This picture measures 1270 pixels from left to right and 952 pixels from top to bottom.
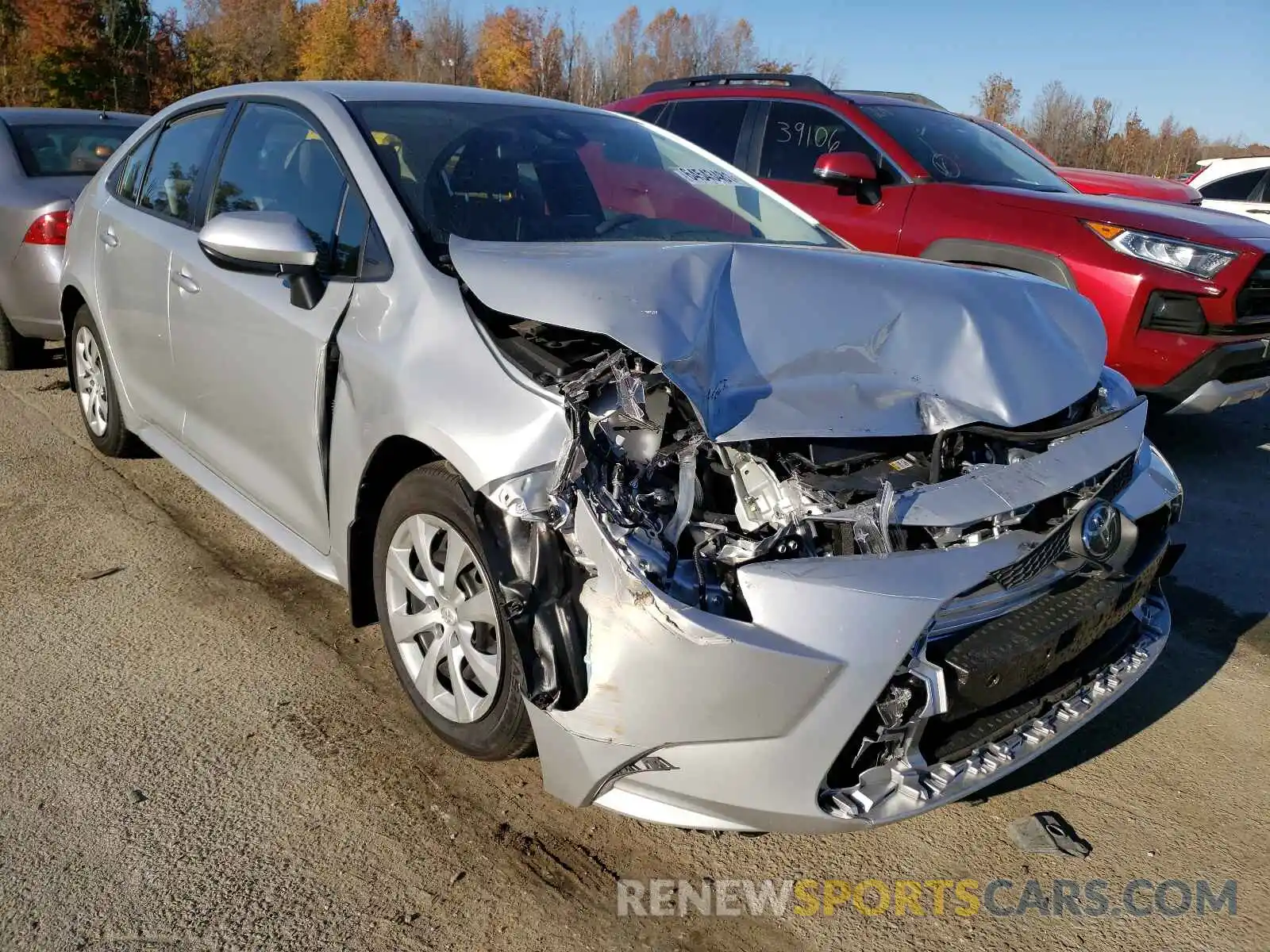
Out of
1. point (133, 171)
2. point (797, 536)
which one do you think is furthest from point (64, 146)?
point (797, 536)

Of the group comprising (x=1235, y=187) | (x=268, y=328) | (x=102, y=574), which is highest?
(x=1235, y=187)

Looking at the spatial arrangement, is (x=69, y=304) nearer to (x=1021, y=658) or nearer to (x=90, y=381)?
(x=90, y=381)

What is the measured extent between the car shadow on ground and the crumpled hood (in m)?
1.07

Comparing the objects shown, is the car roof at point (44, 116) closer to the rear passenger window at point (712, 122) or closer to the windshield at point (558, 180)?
the rear passenger window at point (712, 122)

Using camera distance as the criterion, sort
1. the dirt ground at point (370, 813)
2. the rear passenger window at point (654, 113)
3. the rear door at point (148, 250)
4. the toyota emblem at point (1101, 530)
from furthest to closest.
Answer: the rear passenger window at point (654, 113) < the rear door at point (148, 250) < the toyota emblem at point (1101, 530) < the dirt ground at point (370, 813)

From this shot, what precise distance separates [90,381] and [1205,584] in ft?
16.7

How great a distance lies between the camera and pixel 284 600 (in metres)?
3.60

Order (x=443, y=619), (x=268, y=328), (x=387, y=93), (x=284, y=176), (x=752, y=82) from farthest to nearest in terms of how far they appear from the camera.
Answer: (x=752, y=82) → (x=387, y=93) → (x=284, y=176) → (x=268, y=328) → (x=443, y=619)

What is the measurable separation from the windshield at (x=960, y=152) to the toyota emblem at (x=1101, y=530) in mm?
3966

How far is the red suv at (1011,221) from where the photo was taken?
16.5 feet

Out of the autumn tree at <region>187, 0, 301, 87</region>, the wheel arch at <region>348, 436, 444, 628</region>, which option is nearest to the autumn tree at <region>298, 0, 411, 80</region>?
A: the autumn tree at <region>187, 0, 301, 87</region>

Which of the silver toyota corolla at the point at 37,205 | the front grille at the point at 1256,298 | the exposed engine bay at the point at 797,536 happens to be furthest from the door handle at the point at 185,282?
the front grille at the point at 1256,298

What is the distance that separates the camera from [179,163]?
4.03 meters

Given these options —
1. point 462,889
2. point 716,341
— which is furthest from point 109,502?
point 716,341
